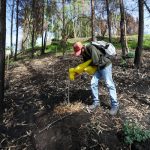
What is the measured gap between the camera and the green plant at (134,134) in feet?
21.7

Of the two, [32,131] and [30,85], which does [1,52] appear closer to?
[32,131]

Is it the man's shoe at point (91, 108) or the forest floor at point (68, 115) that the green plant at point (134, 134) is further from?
the man's shoe at point (91, 108)

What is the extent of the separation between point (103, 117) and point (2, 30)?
3304mm

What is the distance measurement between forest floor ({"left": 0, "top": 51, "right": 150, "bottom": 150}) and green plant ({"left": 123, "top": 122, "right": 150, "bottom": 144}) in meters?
0.09

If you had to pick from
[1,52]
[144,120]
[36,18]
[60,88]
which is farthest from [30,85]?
[36,18]

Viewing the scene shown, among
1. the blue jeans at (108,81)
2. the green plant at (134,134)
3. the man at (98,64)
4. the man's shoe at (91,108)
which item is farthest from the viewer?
the man's shoe at (91,108)

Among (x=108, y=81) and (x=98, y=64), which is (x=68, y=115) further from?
(x=98, y=64)

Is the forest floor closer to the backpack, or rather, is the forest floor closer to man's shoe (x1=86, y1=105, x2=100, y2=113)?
man's shoe (x1=86, y1=105, x2=100, y2=113)

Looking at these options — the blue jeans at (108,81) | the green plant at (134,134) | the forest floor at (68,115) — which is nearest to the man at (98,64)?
the blue jeans at (108,81)

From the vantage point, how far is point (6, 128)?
798 cm

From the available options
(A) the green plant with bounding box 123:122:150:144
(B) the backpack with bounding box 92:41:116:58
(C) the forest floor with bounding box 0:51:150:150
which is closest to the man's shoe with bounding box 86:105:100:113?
(C) the forest floor with bounding box 0:51:150:150

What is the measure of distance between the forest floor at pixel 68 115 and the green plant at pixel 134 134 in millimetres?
88

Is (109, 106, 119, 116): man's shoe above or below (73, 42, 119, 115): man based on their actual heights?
below

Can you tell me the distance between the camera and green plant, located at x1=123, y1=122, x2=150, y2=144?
21.7ft
